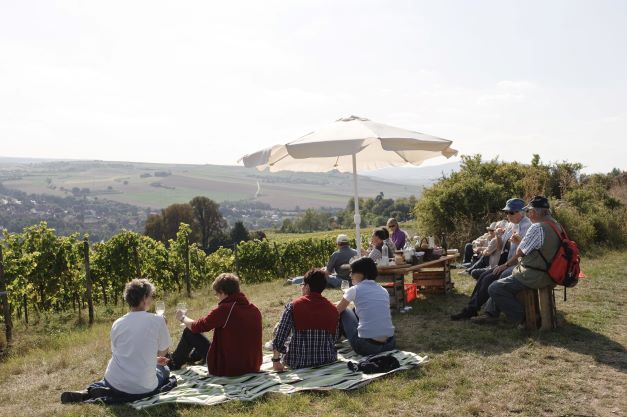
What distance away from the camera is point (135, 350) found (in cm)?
472

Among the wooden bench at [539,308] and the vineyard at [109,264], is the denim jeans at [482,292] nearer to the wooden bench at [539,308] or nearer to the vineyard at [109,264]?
the wooden bench at [539,308]

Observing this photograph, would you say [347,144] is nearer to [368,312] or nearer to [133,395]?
[368,312]

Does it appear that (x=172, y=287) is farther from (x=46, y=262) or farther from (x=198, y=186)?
(x=198, y=186)

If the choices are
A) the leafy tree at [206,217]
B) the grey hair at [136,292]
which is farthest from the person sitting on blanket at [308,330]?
the leafy tree at [206,217]

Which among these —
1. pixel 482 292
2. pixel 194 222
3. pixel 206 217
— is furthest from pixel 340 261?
pixel 206 217

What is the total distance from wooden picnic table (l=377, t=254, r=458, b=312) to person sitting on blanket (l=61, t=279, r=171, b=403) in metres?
3.69

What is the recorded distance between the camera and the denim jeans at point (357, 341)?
586cm

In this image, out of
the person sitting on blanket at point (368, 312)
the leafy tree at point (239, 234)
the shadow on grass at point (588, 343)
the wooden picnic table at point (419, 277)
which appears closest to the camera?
the shadow on grass at point (588, 343)

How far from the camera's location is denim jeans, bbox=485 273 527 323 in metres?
6.74

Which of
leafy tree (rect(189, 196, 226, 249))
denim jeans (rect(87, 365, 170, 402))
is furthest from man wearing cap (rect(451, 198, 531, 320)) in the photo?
leafy tree (rect(189, 196, 226, 249))

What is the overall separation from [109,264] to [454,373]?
37.5 ft

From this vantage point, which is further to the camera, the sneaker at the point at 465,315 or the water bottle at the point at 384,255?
the water bottle at the point at 384,255

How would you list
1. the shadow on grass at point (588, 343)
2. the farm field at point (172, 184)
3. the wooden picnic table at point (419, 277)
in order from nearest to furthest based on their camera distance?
the shadow on grass at point (588, 343) < the wooden picnic table at point (419, 277) < the farm field at point (172, 184)

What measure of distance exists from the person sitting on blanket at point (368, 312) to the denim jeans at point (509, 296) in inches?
65.7
